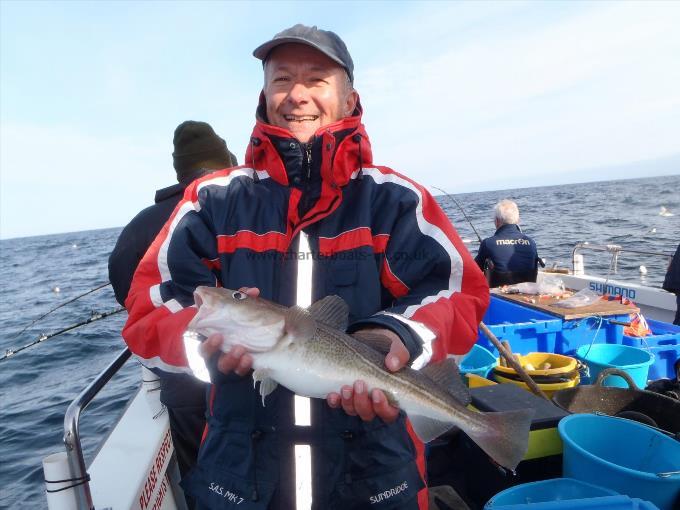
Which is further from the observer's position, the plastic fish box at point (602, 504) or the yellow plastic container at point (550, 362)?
the yellow plastic container at point (550, 362)

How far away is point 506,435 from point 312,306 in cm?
125

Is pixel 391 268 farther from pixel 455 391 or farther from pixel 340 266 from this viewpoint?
pixel 455 391

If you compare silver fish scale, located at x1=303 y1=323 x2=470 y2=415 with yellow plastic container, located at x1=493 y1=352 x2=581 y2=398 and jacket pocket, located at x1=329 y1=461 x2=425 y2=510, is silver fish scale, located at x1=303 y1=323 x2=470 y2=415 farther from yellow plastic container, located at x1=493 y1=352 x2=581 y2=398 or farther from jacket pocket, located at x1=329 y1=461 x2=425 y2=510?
yellow plastic container, located at x1=493 y1=352 x2=581 y2=398

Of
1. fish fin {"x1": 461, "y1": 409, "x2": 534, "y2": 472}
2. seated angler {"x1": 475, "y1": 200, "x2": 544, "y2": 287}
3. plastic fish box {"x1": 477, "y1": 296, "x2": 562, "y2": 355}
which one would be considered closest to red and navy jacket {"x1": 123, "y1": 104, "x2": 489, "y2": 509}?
fish fin {"x1": 461, "y1": 409, "x2": 534, "y2": 472}

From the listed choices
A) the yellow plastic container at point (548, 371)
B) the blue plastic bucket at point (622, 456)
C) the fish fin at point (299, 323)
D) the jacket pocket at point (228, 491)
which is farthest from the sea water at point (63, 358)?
the yellow plastic container at point (548, 371)

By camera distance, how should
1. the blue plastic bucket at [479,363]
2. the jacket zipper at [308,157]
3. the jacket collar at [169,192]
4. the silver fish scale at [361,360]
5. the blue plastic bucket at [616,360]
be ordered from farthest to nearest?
the blue plastic bucket at [479,363]
the blue plastic bucket at [616,360]
the jacket collar at [169,192]
the jacket zipper at [308,157]
the silver fish scale at [361,360]

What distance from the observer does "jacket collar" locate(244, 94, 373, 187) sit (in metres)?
2.54

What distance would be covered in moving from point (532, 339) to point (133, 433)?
542 cm

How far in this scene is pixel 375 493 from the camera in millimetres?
2262

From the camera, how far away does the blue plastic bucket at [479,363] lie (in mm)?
5832

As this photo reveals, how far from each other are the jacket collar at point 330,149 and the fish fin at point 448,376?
112cm

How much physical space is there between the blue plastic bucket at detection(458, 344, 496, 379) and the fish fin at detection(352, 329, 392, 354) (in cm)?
380

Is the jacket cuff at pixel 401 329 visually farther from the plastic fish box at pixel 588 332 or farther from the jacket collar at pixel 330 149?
the plastic fish box at pixel 588 332

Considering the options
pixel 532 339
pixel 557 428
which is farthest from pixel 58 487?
pixel 532 339
